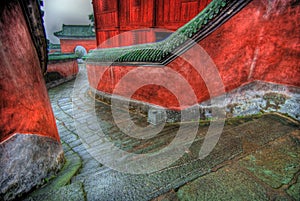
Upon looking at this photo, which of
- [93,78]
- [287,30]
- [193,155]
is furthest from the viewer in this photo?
[93,78]

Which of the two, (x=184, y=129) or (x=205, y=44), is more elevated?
(x=205, y=44)

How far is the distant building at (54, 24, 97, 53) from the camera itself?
2291cm

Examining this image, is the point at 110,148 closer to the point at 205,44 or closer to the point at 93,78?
the point at 205,44

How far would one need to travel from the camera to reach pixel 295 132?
7.16 feet

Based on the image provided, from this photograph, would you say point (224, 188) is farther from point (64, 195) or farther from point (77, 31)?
point (77, 31)

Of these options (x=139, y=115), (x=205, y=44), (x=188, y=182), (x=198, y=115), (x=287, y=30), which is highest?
(x=287, y=30)

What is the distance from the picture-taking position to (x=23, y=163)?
1.56 metres

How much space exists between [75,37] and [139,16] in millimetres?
21170

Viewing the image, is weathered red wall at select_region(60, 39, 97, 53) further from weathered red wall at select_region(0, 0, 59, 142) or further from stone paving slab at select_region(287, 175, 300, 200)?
stone paving slab at select_region(287, 175, 300, 200)

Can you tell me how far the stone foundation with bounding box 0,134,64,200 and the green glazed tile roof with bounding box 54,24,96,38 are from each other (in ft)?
83.9

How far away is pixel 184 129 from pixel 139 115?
1619mm

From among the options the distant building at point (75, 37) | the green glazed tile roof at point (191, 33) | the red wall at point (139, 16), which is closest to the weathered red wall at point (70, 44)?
the distant building at point (75, 37)

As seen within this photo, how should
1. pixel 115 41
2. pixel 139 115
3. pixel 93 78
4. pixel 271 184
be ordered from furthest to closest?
1. pixel 115 41
2. pixel 93 78
3. pixel 139 115
4. pixel 271 184

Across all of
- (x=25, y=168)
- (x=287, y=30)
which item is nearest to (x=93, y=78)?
(x=25, y=168)
